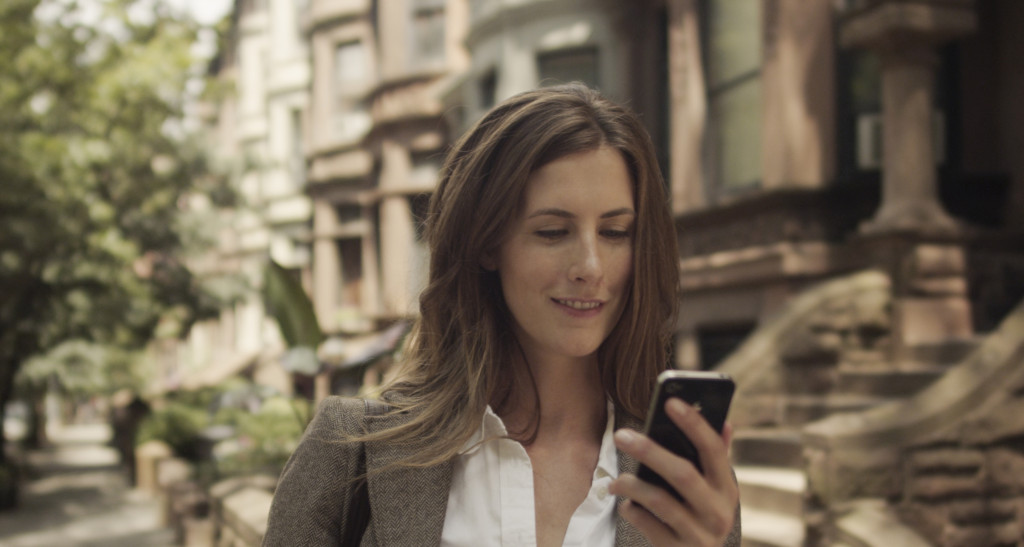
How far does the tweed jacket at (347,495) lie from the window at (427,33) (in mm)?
19286

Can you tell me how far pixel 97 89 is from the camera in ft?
48.8

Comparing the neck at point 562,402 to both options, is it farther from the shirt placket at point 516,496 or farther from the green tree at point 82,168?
the green tree at point 82,168

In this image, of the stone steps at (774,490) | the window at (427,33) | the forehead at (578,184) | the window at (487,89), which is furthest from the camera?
the window at (427,33)

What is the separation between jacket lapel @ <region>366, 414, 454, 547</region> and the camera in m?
2.20

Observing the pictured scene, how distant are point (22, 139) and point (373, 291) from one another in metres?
11.1

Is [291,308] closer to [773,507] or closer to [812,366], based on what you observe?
[773,507]

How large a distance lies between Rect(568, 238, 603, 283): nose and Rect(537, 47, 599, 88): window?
11626 millimetres

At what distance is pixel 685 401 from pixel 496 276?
99 centimetres

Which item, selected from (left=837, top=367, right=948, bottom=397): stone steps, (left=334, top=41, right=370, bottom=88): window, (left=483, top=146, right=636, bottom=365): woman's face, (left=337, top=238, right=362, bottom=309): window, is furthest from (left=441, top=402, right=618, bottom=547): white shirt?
(left=337, top=238, right=362, bottom=309): window

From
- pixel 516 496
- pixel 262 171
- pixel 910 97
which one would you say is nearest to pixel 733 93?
pixel 910 97

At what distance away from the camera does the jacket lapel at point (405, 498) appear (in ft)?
7.20

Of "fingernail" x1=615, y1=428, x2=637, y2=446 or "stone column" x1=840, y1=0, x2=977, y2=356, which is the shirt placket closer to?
"fingernail" x1=615, y1=428, x2=637, y2=446

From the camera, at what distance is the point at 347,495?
226cm

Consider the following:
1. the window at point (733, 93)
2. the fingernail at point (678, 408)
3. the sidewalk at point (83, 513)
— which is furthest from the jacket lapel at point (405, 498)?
the sidewalk at point (83, 513)
